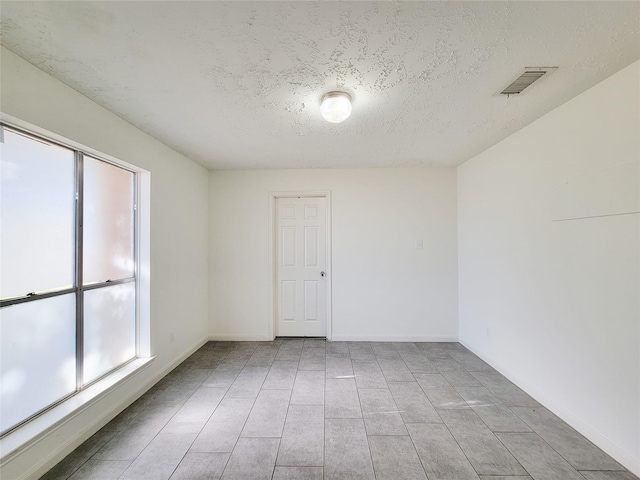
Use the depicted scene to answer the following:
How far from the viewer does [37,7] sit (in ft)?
3.81

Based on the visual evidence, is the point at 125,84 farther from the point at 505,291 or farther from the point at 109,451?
the point at 505,291

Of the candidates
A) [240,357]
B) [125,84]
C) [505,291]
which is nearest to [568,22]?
[505,291]

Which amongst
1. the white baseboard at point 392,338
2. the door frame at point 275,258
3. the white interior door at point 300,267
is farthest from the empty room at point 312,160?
the white interior door at point 300,267

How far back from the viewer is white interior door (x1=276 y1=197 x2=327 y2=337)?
3838 mm

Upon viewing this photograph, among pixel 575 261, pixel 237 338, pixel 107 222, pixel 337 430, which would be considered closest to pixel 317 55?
pixel 107 222

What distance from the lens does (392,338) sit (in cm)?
367

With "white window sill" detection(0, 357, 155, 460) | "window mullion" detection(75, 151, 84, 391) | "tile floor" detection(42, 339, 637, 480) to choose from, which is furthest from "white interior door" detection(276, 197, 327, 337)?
"window mullion" detection(75, 151, 84, 391)

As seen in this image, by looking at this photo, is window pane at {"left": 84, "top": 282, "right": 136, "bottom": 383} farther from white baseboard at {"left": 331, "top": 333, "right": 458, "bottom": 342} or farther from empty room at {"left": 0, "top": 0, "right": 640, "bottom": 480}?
white baseboard at {"left": 331, "top": 333, "right": 458, "bottom": 342}

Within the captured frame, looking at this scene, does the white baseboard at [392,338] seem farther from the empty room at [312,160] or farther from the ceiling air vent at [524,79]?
the ceiling air vent at [524,79]

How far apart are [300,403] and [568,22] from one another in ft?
9.57

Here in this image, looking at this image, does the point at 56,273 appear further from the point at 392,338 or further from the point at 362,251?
the point at 392,338

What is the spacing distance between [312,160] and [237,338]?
2.62 m

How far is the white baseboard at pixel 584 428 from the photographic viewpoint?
1.58m

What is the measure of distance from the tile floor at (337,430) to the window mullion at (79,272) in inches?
20.4
